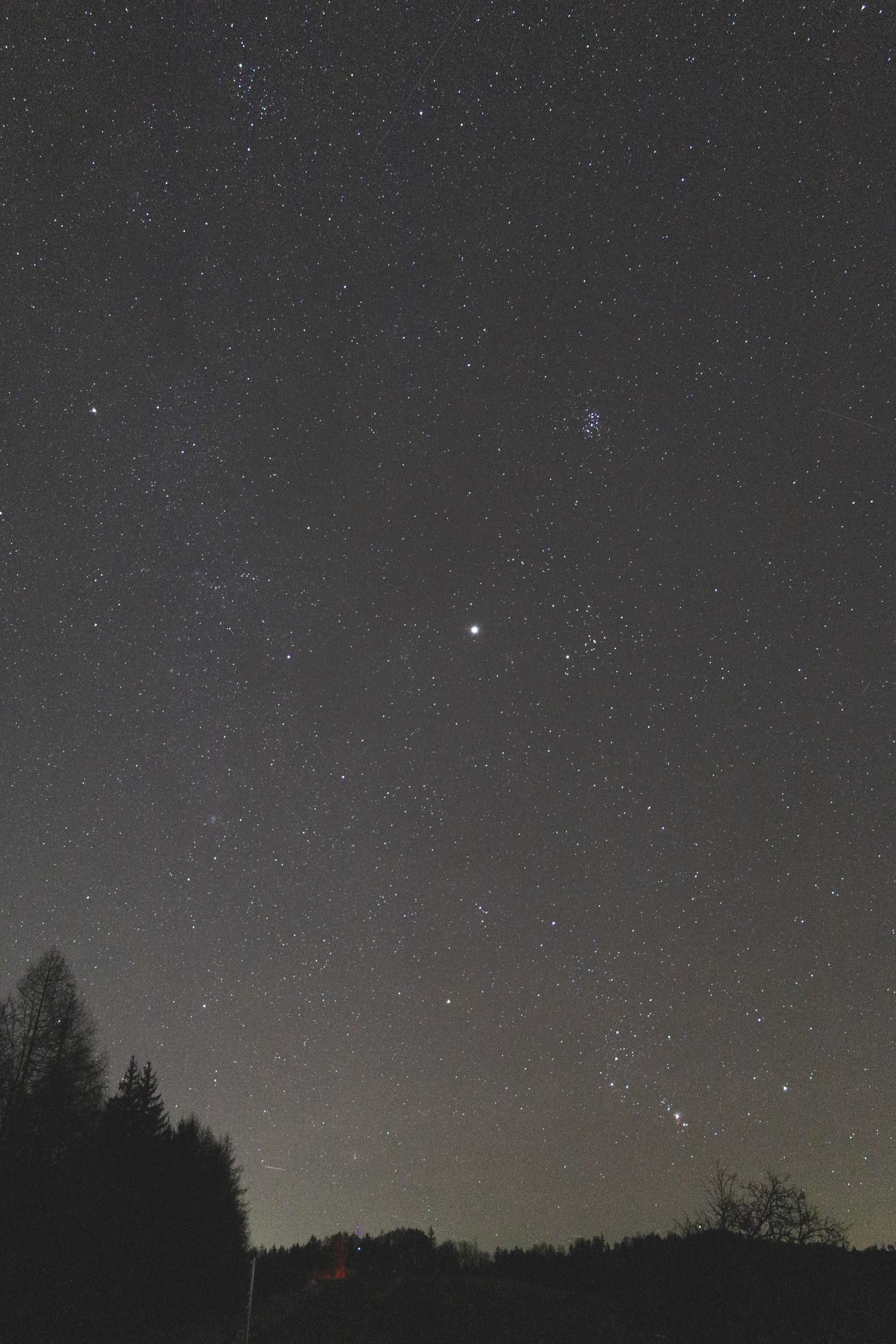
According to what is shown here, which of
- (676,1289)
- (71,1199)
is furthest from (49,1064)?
(676,1289)

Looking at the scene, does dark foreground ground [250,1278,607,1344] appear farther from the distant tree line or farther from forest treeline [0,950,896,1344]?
the distant tree line

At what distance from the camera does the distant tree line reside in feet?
60.6

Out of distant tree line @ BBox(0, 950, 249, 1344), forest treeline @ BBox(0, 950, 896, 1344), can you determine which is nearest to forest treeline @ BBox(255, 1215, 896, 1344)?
forest treeline @ BBox(0, 950, 896, 1344)

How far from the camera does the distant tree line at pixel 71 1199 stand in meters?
18.5

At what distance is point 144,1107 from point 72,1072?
11.6 metres

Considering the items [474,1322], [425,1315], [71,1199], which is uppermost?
[71,1199]

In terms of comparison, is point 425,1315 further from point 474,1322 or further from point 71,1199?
point 71,1199

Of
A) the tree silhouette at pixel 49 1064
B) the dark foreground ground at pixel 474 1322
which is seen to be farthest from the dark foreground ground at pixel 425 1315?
the tree silhouette at pixel 49 1064

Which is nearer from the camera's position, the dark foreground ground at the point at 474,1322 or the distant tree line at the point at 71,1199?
the distant tree line at the point at 71,1199

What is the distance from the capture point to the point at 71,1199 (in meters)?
20.0

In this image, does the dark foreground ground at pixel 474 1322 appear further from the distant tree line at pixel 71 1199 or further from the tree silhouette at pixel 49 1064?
the tree silhouette at pixel 49 1064

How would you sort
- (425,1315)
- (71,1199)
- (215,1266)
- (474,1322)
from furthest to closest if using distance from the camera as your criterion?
(215,1266)
(425,1315)
(474,1322)
(71,1199)

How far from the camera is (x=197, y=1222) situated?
33.6m

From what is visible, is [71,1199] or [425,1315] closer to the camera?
[71,1199]
